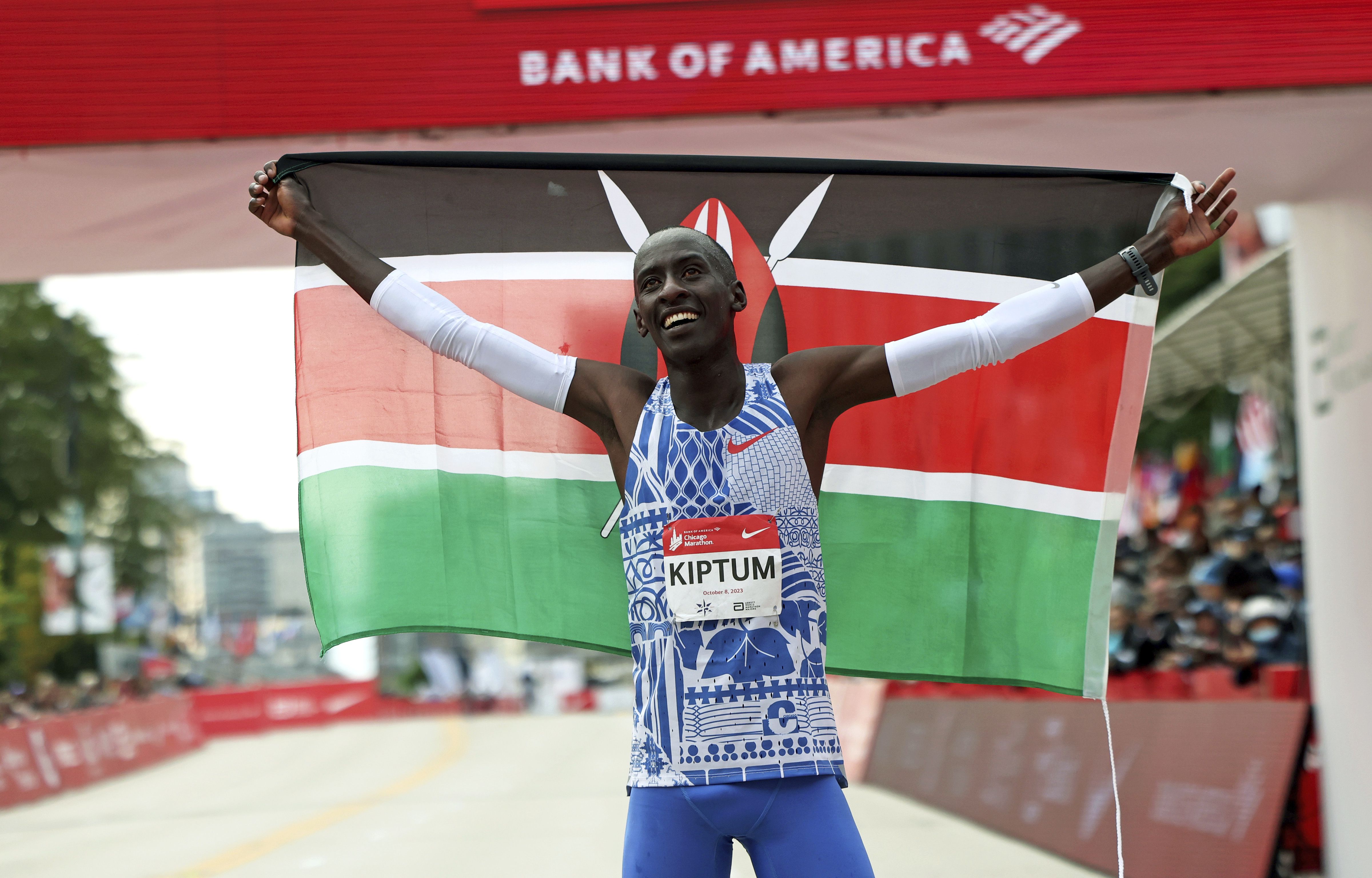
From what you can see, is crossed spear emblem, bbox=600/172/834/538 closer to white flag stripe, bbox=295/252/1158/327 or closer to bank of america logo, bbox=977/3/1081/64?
white flag stripe, bbox=295/252/1158/327

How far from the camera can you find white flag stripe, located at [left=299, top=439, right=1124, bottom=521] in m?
4.26

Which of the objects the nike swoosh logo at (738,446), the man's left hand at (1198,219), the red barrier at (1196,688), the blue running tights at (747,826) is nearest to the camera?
the blue running tights at (747,826)

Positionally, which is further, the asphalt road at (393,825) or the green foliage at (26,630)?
the green foliage at (26,630)

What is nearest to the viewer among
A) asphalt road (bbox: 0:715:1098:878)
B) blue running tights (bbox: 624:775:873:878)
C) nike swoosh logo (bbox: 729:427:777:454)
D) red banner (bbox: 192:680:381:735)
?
blue running tights (bbox: 624:775:873:878)

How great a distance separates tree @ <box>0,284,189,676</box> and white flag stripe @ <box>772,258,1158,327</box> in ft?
87.9

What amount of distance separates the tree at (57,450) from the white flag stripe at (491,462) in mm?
26251

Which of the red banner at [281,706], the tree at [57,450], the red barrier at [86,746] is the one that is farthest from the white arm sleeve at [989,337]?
the tree at [57,450]

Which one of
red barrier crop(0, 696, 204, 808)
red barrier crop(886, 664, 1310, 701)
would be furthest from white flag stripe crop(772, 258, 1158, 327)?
red barrier crop(0, 696, 204, 808)

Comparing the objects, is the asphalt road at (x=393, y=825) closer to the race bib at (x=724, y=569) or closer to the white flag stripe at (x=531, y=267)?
the white flag stripe at (x=531, y=267)

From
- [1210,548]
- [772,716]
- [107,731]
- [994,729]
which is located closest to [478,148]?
[772,716]

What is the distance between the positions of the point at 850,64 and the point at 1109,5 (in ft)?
3.50

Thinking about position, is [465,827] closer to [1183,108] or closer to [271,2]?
[271,2]

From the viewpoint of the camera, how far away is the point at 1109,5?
5492mm

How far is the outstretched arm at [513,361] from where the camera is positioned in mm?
3312
